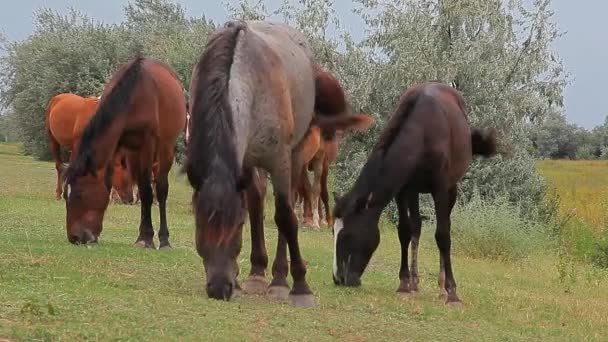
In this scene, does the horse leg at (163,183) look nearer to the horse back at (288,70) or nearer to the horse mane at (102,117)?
the horse mane at (102,117)

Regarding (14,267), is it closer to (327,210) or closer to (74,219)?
(74,219)

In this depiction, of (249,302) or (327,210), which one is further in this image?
(327,210)

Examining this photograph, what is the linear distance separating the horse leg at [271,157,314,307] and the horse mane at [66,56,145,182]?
3.12 metres

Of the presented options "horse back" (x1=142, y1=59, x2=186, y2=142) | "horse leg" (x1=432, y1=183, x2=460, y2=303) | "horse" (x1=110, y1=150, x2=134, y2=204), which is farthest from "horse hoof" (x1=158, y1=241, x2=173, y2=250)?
"horse" (x1=110, y1=150, x2=134, y2=204)

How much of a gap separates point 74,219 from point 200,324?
5021 millimetres

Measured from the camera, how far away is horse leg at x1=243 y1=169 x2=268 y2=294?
841 centimetres

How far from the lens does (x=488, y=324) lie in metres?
7.92

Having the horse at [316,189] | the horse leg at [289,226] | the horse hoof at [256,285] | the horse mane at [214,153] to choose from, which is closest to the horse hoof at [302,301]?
the horse leg at [289,226]

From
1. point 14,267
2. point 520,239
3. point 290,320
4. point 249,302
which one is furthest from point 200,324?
point 520,239

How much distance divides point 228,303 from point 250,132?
1.33 m

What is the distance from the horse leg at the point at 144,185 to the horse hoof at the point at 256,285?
9.02ft

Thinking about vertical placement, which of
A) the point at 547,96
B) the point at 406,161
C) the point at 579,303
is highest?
the point at 547,96

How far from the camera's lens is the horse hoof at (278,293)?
8.02 metres

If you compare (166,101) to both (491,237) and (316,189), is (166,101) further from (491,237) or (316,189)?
(316,189)
